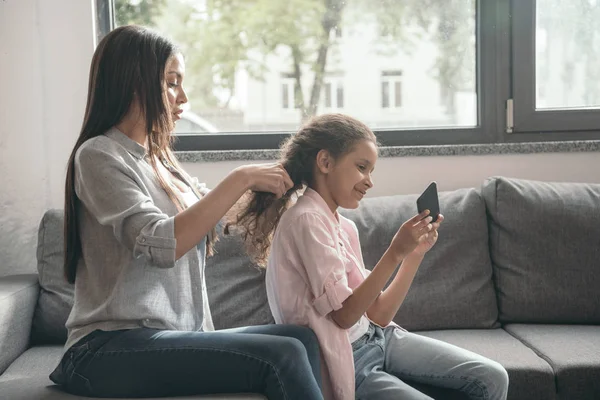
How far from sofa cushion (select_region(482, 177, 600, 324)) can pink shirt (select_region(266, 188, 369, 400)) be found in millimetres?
771

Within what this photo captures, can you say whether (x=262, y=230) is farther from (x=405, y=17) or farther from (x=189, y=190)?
(x=405, y=17)

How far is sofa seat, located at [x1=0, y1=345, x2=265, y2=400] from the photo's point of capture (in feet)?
4.85

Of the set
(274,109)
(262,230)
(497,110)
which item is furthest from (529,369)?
(274,109)

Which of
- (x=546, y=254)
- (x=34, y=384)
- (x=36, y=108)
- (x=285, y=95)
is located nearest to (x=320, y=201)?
(x=34, y=384)

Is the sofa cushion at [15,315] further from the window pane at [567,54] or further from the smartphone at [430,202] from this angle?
the window pane at [567,54]

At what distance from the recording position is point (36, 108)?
2.66 m

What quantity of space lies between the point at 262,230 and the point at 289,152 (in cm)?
19

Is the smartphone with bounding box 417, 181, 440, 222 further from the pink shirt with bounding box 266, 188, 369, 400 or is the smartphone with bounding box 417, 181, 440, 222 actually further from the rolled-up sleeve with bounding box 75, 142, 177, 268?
the rolled-up sleeve with bounding box 75, 142, 177, 268

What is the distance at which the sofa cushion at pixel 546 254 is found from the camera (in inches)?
93.3

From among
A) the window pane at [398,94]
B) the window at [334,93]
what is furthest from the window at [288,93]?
the window pane at [398,94]

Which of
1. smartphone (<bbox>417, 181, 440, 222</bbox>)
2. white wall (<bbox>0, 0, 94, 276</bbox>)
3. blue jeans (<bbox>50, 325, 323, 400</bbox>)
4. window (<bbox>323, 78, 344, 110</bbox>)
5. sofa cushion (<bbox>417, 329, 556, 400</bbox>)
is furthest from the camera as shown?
window (<bbox>323, 78, 344, 110</bbox>)

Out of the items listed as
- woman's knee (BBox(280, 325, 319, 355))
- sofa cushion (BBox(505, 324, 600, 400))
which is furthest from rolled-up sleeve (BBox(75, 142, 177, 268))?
sofa cushion (BBox(505, 324, 600, 400))

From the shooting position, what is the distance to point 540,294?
7.79ft

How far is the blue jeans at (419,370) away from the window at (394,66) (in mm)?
1176
